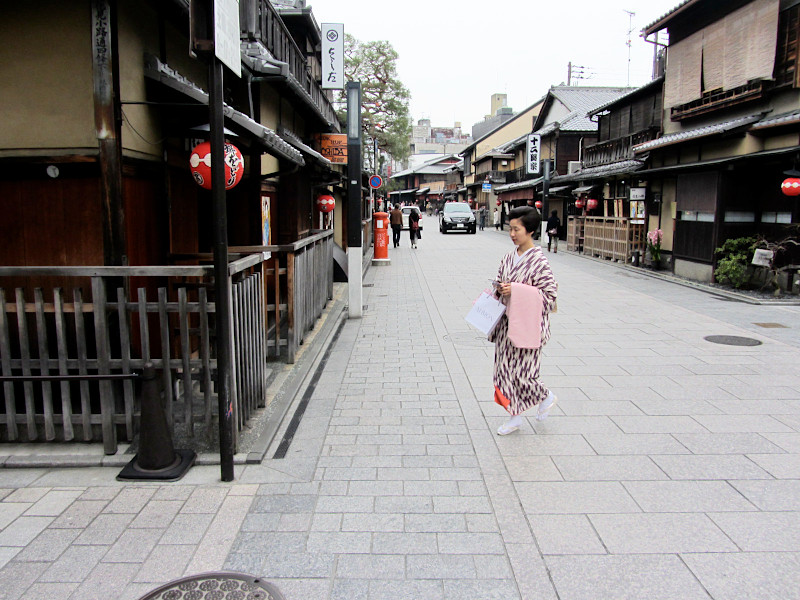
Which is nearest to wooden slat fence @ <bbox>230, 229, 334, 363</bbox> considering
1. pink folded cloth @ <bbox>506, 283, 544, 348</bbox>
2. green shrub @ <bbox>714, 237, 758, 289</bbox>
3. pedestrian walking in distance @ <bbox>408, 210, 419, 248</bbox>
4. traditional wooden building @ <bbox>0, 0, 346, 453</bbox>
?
traditional wooden building @ <bbox>0, 0, 346, 453</bbox>

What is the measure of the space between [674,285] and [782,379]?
28.7 ft

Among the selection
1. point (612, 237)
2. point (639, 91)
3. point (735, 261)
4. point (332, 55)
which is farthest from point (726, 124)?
point (332, 55)

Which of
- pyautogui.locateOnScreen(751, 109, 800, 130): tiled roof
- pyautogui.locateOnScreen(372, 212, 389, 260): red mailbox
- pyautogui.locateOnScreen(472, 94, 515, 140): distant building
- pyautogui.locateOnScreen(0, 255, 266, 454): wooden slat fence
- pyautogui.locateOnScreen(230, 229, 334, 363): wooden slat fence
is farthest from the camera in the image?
pyautogui.locateOnScreen(472, 94, 515, 140): distant building

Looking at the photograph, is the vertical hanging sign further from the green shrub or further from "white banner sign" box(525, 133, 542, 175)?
"white banner sign" box(525, 133, 542, 175)

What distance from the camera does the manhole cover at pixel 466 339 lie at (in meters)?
8.88

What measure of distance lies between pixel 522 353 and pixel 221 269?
99.0 inches

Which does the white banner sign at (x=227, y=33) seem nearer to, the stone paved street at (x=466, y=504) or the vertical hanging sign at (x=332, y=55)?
the stone paved street at (x=466, y=504)

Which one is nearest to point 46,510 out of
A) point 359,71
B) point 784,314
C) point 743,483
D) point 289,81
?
point 743,483

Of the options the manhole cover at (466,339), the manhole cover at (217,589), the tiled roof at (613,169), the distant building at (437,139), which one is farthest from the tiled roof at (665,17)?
the distant building at (437,139)

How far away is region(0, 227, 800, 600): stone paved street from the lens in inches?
127

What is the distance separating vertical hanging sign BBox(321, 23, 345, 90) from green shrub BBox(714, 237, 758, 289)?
998 centimetres

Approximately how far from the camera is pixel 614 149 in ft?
83.3

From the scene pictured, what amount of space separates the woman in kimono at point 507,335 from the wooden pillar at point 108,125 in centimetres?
319

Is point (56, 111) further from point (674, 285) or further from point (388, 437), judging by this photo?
point (674, 285)
